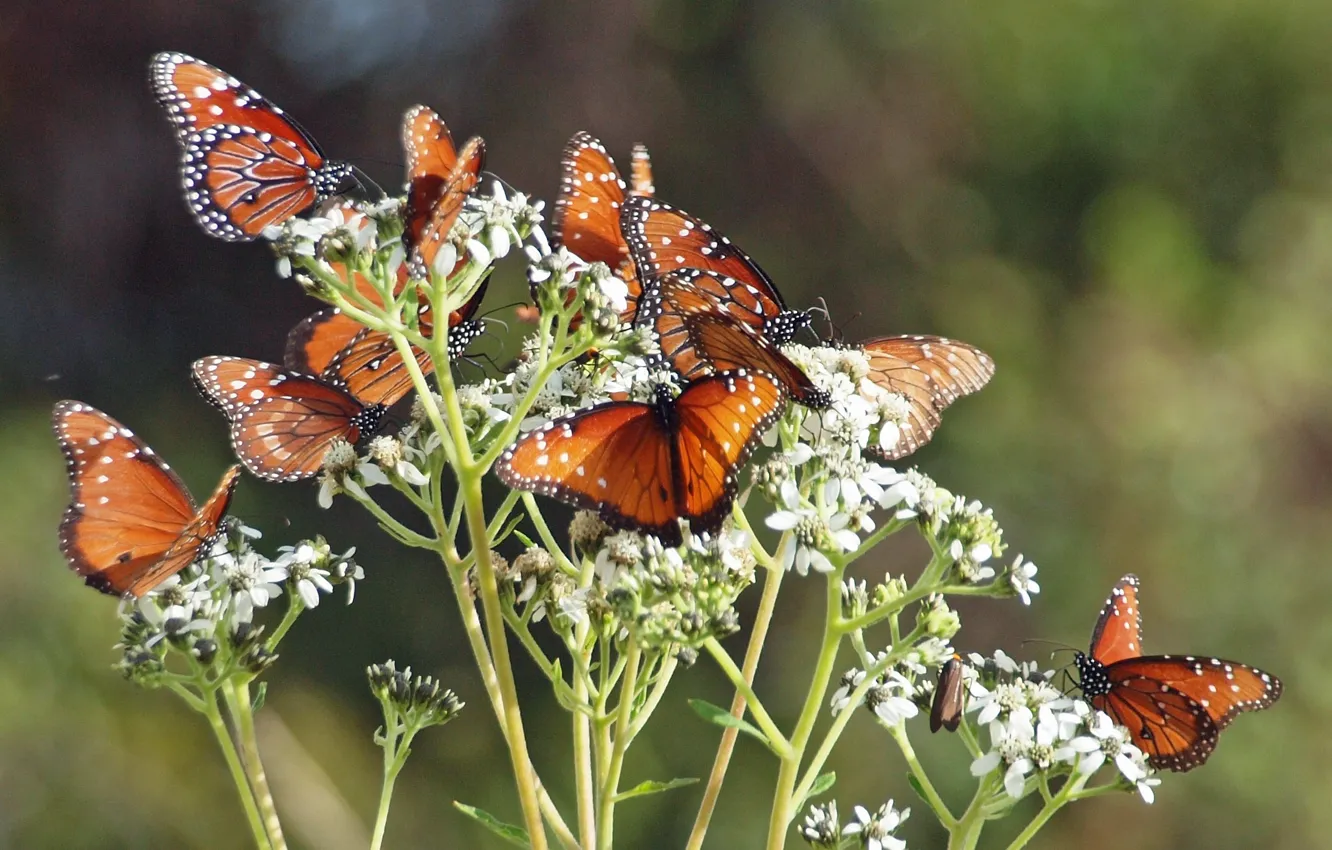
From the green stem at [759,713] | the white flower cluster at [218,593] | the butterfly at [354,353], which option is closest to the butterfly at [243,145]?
the butterfly at [354,353]

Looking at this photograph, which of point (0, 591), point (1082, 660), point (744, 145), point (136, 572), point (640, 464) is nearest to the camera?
point (640, 464)

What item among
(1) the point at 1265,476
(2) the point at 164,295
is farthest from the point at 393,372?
(1) the point at 1265,476

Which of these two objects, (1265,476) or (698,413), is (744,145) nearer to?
(1265,476)

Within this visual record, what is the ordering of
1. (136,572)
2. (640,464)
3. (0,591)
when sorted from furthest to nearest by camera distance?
(0,591)
(136,572)
(640,464)

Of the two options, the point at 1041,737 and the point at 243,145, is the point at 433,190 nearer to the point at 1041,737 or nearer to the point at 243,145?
the point at 1041,737

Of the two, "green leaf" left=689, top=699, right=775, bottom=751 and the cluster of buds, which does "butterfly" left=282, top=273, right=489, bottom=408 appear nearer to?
the cluster of buds

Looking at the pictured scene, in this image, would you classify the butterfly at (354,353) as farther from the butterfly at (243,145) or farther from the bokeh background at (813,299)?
the bokeh background at (813,299)
